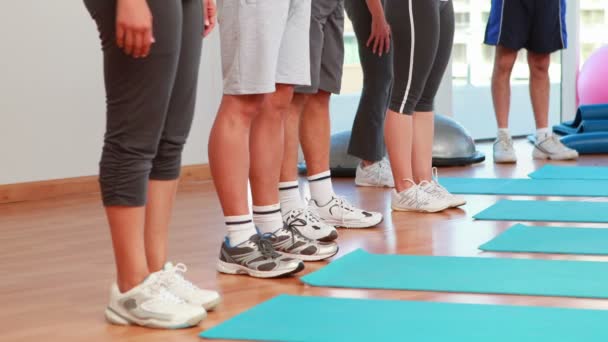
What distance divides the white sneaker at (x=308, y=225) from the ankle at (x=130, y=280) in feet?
2.86

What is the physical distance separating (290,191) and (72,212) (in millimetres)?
1347

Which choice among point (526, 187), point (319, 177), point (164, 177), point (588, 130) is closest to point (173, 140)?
point (164, 177)

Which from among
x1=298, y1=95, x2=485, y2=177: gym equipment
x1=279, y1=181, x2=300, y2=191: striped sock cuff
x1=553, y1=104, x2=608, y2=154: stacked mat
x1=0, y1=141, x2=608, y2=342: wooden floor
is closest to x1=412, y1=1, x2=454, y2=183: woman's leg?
x1=0, y1=141, x2=608, y2=342: wooden floor

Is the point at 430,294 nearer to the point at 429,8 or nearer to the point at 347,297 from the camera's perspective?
the point at 347,297

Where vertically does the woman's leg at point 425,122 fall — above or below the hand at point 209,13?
below

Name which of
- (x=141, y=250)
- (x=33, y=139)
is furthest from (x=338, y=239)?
(x=33, y=139)

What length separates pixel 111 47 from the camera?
190 centimetres

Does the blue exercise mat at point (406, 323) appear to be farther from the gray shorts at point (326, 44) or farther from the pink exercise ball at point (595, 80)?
the pink exercise ball at point (595, 80)

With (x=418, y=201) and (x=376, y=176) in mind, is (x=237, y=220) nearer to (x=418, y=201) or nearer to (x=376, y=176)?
(x=418, y=201)

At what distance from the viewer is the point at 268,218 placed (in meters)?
2.69

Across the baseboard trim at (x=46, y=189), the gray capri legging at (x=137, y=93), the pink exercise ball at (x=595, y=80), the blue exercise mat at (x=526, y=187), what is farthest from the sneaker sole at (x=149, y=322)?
the pink exercise ball at (x=595, y=80)

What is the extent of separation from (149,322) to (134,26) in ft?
2.01

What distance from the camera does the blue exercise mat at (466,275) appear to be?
231 cm

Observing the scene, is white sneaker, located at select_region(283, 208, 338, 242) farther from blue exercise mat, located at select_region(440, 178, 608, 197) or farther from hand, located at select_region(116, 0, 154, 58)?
blue exercise mat, located at select_region(440, 178, 608, 197)
